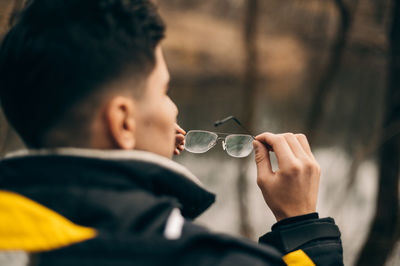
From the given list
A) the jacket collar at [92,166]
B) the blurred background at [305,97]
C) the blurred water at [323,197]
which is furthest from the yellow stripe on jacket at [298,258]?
the blurred water at [323,197]

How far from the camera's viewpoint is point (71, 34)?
29.0 inches

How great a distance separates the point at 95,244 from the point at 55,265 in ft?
0.22

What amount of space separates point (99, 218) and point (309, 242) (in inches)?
22.5

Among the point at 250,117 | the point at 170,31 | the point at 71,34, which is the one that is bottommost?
the point at 170,31

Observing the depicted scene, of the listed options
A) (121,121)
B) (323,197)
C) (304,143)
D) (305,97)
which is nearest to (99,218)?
(121,121)

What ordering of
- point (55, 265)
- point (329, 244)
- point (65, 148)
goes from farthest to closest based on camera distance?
point (329, 244), point (65, 148), point (55, 265)

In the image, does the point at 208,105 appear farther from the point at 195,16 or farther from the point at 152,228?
the point at 152,228

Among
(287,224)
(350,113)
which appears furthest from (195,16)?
(287,224)

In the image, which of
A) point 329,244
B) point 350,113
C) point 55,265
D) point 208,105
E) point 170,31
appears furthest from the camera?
point 170,31

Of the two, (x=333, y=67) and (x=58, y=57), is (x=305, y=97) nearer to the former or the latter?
(x=333, y=67)

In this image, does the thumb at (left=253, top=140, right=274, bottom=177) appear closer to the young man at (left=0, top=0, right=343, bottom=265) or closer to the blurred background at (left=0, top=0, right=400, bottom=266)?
the young man at (left=0, top=0, right=343, bottom=265)

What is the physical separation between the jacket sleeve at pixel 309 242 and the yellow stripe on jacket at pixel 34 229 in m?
0.54

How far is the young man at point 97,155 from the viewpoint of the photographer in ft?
2.00

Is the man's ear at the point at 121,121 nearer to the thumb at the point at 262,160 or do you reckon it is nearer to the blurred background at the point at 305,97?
the thumb at the point at 262,160
